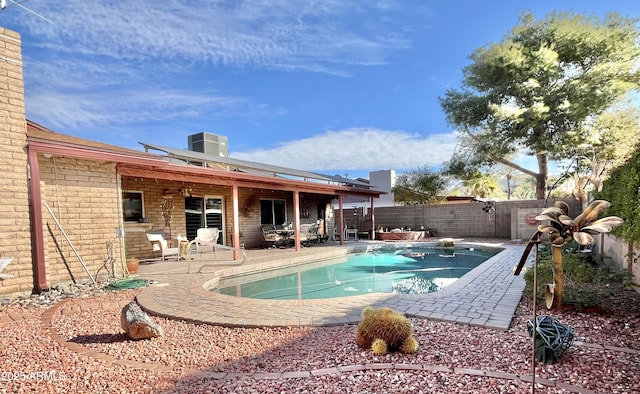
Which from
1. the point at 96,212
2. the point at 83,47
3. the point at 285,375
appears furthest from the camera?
the point at 83,47

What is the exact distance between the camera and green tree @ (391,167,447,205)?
19.6 m

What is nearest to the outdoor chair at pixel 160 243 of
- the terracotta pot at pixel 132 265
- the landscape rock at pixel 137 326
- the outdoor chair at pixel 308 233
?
the terracotta pot at pixel 132 265

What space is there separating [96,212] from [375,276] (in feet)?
21.9

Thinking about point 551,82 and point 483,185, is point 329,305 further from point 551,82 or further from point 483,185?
point 483,185

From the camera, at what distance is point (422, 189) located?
2012 cm

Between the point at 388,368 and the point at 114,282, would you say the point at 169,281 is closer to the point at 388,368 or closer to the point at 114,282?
the point at 114,282

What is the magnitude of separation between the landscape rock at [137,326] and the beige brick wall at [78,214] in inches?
132

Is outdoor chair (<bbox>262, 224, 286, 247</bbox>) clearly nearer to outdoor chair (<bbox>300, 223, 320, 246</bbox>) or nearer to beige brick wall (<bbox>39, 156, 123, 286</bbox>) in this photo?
outdoor chair (<bbox>300, 223, 320, 246</bbox>)

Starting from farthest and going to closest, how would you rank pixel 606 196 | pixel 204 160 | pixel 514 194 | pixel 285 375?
pixel 514 194 < pixel 204 160 < pixel 606 196 < pixel 285 375

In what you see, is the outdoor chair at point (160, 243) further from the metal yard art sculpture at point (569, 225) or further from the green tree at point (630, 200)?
the green tree at point (630, 200)

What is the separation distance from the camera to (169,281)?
245 inches

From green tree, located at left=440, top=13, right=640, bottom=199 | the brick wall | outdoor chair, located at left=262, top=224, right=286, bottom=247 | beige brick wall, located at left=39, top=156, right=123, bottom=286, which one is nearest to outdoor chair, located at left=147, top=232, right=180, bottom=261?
beige brick wall, located at left=39, top=156, right=123, bottom=286

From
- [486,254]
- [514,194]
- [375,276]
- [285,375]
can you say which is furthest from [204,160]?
[514,194]

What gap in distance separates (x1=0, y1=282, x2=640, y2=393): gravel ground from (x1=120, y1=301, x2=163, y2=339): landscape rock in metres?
0.08
